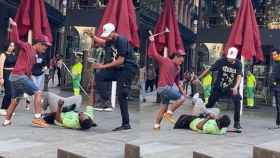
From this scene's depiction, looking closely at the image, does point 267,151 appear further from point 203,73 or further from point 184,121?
point 184,121

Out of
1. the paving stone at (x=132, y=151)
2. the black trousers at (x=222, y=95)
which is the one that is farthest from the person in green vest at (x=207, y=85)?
the paving stone at (x=132, y=151)

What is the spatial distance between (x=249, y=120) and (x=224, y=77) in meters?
2.33

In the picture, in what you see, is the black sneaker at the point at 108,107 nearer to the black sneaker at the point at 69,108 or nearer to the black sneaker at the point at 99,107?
the black sneaker at the point at 99,107

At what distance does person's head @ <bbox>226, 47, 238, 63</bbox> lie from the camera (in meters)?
8.84

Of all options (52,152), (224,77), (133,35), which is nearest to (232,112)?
(224,77)

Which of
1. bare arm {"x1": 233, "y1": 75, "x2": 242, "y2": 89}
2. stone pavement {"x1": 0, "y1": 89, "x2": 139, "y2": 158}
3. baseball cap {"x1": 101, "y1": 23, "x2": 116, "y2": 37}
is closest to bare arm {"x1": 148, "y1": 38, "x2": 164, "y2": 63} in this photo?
stone pavement {"x1": 0, "y1": 89, "x2": 139, "y2": 158}

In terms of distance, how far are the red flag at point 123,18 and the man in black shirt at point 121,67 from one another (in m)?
0.17

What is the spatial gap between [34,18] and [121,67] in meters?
3.66

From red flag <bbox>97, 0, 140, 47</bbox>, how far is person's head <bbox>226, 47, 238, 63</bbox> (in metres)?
1.78

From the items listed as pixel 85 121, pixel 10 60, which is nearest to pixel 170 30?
pixel 85 121

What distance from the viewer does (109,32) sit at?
26.0ft

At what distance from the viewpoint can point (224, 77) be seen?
897 centimetres

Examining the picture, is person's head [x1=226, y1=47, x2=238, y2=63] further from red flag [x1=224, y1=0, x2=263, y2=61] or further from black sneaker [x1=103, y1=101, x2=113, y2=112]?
black sneaker [x1=103, y1=101, x2=113, y2=112]

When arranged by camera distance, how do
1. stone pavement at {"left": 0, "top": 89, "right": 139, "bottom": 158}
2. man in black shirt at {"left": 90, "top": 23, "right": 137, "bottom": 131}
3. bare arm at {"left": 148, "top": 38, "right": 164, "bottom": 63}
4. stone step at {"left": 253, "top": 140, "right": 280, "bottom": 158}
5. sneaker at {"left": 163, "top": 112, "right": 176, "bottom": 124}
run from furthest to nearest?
sneaker at {"left": 163, "top": 112, "right": 176, "bottom": 124} < man in black shirt at {"left": 90, "top": 23, "right": 137, "bottom": 131} < bare arm at {"left": 148, "top": 38, "right": 164, "bottom": 63} < stone pavement at {"left": 0, "top": 89, "right": 139, "bottom": 158} < stone step at {"left": 253, "top": 140, "right": 280, "bottom": 158}
